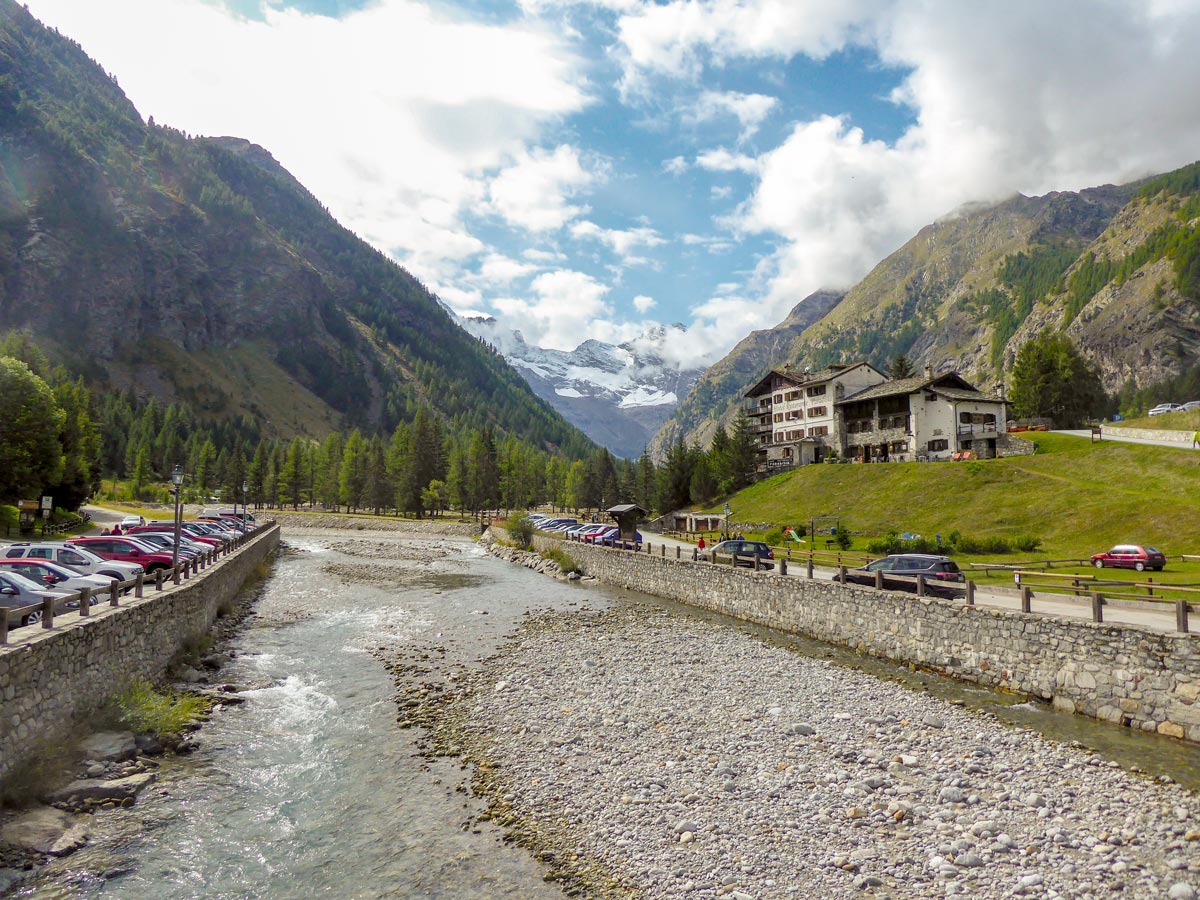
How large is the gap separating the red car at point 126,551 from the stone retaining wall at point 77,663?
29.3ft

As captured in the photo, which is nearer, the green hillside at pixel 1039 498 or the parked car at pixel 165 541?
the parked car at pixel 165 541

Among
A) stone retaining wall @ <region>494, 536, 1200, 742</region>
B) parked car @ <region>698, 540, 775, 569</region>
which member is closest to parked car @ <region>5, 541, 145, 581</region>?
stone retaining wall @ <region>494, 536, 1200, 742</region>

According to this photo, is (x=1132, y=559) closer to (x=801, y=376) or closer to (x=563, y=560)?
(x=563, y=560)

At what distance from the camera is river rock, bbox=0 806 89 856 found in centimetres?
1084

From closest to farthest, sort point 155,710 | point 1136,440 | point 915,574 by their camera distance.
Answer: point 155,710 → point 915,574 → point 1136,440

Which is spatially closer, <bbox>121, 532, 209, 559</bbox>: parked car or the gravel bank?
the gravel bank

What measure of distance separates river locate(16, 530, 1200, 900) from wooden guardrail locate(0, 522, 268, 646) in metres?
4.00

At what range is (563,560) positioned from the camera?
5838 cm

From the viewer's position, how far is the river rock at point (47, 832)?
1084 centimetres

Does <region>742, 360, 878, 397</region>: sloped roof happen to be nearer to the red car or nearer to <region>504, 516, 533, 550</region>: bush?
<region>504, 516, 533, 550</region>: bush

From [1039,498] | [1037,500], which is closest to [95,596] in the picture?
[1037,500]

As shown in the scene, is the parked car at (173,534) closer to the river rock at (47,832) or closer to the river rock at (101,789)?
the river rock at (101,789)

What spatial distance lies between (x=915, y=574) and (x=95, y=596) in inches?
1144

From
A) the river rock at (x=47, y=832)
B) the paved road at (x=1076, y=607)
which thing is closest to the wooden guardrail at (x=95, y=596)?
the river rock at (x=47, y=832)
